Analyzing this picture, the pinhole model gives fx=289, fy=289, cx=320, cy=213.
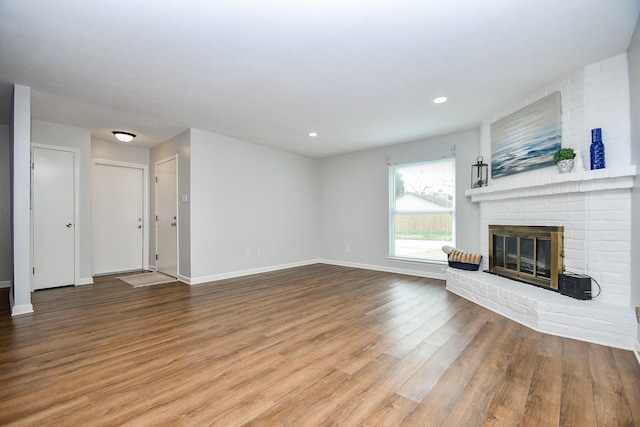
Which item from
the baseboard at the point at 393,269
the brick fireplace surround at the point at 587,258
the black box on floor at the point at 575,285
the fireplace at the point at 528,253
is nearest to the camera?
the brick fireplace surround at the point at 587,258

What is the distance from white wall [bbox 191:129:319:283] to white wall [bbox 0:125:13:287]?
2880mm

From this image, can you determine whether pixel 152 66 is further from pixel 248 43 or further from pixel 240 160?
pixel 240 160

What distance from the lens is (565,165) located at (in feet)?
9.50

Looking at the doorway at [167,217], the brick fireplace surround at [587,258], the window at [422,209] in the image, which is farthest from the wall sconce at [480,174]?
the doorway at [167,217]

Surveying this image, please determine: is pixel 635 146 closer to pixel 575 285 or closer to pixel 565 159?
pixel 565 159

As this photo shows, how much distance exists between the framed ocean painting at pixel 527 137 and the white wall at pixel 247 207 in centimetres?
386

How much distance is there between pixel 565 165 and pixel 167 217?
5.86m

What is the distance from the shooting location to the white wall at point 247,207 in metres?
4.83

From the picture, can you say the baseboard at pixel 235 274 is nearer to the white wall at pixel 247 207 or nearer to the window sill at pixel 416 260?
the white wall at pixel 247 207

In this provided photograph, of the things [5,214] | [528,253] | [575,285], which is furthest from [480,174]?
[5,214]

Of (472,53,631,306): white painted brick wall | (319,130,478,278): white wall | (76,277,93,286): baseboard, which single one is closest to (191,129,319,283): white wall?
(319,130,478,278): white wall

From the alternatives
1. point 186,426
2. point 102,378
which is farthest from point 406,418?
point 102,378

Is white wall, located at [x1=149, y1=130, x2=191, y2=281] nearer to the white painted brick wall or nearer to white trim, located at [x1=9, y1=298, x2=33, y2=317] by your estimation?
white trim, located at [x1=9, y1=298, x2=33, y2=317]

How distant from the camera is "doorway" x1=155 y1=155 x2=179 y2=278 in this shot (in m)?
5.10
